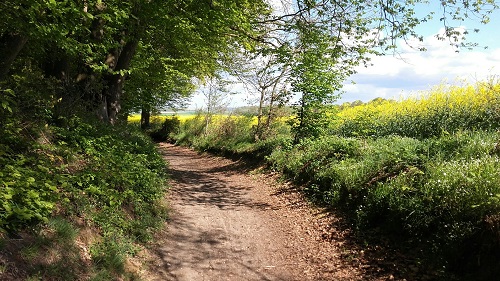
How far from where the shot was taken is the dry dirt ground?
5074 millimetres

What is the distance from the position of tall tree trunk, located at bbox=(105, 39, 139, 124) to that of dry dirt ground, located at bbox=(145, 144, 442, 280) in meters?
3.83

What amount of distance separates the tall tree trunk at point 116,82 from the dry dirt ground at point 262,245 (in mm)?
3834

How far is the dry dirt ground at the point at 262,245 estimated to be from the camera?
507cm

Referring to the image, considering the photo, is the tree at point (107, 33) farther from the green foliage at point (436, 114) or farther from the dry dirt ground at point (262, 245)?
the green foliage at point (436, 114)

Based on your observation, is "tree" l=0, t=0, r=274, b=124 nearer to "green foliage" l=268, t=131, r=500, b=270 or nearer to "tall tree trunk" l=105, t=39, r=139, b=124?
"tall tree trunk" l=105, t=39, r=139, b=124

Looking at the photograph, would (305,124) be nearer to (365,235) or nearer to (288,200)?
(288,200)

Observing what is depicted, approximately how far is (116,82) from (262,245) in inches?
322

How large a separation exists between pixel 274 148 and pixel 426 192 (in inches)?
341

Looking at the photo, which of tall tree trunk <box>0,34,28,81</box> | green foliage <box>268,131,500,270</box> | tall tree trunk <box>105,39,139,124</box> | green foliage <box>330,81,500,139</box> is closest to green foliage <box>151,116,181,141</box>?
tall tree trunk <box>105,39,139,124</box>

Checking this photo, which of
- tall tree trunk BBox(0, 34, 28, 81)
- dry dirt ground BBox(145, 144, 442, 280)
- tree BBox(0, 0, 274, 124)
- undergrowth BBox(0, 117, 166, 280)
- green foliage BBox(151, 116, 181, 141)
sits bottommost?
dry dirt ground BBox(145, 144, 442, 280)

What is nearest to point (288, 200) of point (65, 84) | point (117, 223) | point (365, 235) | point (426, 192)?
point (365, 235)

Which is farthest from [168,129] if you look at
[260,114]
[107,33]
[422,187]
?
[422,187]

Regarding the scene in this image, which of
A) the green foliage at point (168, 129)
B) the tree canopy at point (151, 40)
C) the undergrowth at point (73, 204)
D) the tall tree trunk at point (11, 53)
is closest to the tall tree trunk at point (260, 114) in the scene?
the tree canopy at point (151, 40)

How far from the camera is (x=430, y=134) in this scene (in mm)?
9023
